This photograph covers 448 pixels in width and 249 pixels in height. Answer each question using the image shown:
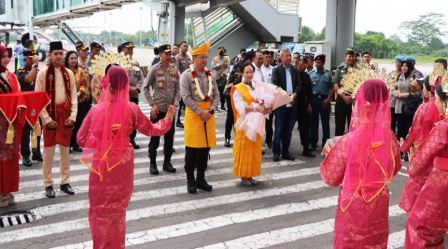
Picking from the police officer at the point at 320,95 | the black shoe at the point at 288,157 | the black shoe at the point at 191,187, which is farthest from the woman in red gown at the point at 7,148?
the police officer at the point at 320,95

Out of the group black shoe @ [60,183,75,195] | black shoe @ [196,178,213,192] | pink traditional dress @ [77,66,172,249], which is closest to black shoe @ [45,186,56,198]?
black shoe @ [60,183,75,195]

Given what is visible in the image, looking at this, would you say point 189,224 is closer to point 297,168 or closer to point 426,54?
point 297,168

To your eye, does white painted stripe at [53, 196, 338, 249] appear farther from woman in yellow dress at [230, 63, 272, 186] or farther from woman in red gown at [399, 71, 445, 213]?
woman in red gown at [399, 71, 445, 213]

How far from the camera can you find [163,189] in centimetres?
676

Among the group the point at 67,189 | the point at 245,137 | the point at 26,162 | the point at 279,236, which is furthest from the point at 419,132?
the point at 26,162

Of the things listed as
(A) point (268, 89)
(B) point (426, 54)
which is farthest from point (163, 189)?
(B) point (426, 54)

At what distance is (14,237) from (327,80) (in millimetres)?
6496

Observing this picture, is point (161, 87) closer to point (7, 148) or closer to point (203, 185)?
point (203, 185)

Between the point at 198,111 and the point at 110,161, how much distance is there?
2610 mm

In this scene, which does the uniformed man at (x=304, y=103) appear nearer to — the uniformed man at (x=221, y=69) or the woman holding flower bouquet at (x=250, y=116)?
the woman holding flower bouquet at (x=250, y=116)

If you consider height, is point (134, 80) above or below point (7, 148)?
above

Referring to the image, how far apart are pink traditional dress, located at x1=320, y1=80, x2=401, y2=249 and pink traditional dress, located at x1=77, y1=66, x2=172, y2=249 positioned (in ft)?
5.85

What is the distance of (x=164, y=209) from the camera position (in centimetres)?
592

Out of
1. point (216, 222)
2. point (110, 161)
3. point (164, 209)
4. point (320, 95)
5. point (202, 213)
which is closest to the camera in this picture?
point (110, 161)
